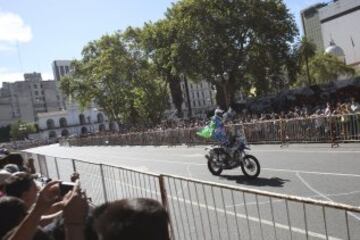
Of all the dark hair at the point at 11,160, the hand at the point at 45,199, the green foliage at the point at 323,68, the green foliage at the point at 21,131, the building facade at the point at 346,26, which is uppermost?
the building facade at the point at 346,26

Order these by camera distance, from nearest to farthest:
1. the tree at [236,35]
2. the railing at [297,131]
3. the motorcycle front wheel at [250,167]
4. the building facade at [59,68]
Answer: the motorcycle front wheel at [250,167] < the railing at [297,131] < the tree at [236,35] < the building facade at [59,68]

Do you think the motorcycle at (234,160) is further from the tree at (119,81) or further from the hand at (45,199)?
the tree at (119,81)

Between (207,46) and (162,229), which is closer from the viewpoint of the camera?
(162,229)

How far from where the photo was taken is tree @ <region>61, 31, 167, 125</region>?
63188mm

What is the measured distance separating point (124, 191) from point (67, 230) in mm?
5032

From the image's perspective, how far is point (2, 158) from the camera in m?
10.5

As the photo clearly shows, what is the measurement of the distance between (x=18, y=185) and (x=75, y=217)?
1.64 metres

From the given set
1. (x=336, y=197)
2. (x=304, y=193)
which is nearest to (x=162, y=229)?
(x=336, y=197)

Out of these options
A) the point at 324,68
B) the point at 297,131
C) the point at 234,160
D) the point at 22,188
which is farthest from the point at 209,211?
the point at 324,68

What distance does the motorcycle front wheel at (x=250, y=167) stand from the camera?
13.9 m

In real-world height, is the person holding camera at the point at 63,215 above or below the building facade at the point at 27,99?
below

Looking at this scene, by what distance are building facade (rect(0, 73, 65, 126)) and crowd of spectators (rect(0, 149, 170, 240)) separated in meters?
167

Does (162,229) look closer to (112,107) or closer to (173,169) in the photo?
(173,169)

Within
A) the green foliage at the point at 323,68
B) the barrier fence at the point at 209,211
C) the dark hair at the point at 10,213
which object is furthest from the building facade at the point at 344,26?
the dark hair at the point at 10,213
